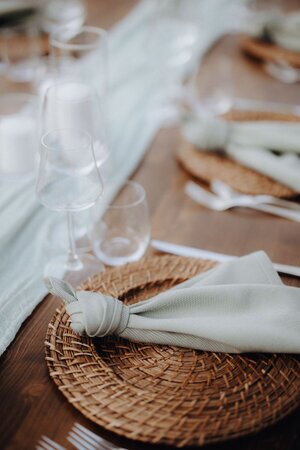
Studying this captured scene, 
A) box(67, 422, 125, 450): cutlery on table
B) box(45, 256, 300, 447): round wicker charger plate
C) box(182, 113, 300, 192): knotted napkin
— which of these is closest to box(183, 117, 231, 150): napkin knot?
box(182, 113, 300, 192): knotted napkin

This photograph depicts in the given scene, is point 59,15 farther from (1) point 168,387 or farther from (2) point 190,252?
(1) point 168,387

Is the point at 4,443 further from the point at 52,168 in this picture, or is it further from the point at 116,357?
the point at 52,168

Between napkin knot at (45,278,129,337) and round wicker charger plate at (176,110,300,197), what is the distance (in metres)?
0.40

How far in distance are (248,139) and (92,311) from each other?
0.53 meters

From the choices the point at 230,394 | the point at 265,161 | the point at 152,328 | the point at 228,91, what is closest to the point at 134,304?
the point at 152,328

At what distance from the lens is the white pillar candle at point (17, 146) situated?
97 centimetres

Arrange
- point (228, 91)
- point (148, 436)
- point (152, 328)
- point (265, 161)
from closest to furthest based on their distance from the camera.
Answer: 1. point (148, 436)
2. point (152, 328)
3. point (265, 161)
4. point (228, 91)

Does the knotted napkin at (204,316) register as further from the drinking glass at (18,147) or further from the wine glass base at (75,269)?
the drinking glass at (18,147)

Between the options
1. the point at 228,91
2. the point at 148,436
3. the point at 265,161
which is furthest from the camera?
the point at 228,91

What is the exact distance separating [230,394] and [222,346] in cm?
6

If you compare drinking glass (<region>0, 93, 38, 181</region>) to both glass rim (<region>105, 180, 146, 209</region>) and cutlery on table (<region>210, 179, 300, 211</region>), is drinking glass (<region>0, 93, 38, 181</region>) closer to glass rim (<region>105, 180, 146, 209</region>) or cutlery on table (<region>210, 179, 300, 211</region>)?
glass rim (<region>105, 180, 146, 209</region>)

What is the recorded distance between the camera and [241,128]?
3.37ft

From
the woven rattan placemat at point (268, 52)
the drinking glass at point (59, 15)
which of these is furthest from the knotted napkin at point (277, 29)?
the drinking glass at point (59, 15)

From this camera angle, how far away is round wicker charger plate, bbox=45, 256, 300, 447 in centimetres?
53
